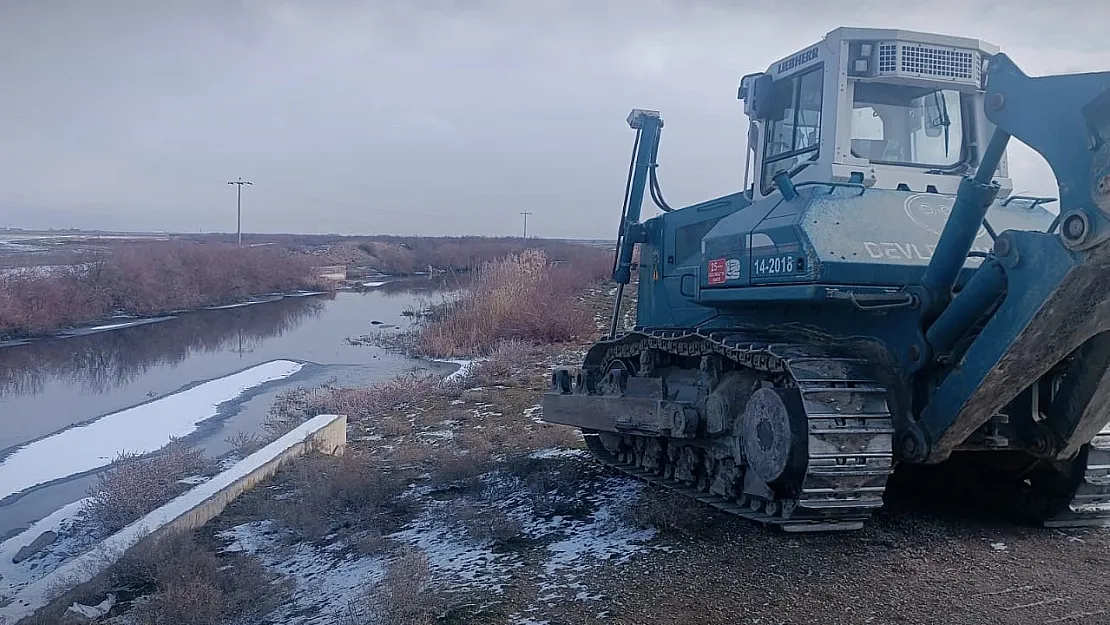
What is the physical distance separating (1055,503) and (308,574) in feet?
14.8

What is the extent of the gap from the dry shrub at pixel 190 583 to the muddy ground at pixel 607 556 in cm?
12

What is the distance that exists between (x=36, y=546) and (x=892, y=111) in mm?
7037

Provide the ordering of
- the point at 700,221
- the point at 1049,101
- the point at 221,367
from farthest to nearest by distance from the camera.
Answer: the point at 221,367
the point at 700,221
the point at 1049,101

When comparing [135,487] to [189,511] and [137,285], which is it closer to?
[189,511]

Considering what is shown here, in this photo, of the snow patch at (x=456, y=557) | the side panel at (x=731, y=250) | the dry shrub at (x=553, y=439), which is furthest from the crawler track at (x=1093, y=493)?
the dry shrub at (x=553, y=439)

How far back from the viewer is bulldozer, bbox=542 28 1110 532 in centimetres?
412

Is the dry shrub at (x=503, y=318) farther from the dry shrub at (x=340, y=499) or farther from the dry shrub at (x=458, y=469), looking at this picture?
the dry shrub at (x=340, y=499)

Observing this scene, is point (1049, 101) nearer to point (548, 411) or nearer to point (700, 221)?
point (700, 221)

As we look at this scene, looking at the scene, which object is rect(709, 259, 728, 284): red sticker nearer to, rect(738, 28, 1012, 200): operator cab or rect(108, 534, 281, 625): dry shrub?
rect(738, 28, 1012, 200): operator cab

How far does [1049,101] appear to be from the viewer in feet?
13.2

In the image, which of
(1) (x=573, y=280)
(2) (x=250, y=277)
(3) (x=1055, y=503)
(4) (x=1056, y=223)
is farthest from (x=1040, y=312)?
(2) (x=250, y=277)

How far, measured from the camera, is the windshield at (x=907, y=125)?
573 centimetres

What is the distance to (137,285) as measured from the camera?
30391mm

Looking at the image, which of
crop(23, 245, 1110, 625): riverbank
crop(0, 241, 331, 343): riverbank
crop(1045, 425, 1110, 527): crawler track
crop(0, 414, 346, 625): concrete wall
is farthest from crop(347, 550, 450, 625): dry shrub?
crop(0, 241, 331, 343): riverbank
